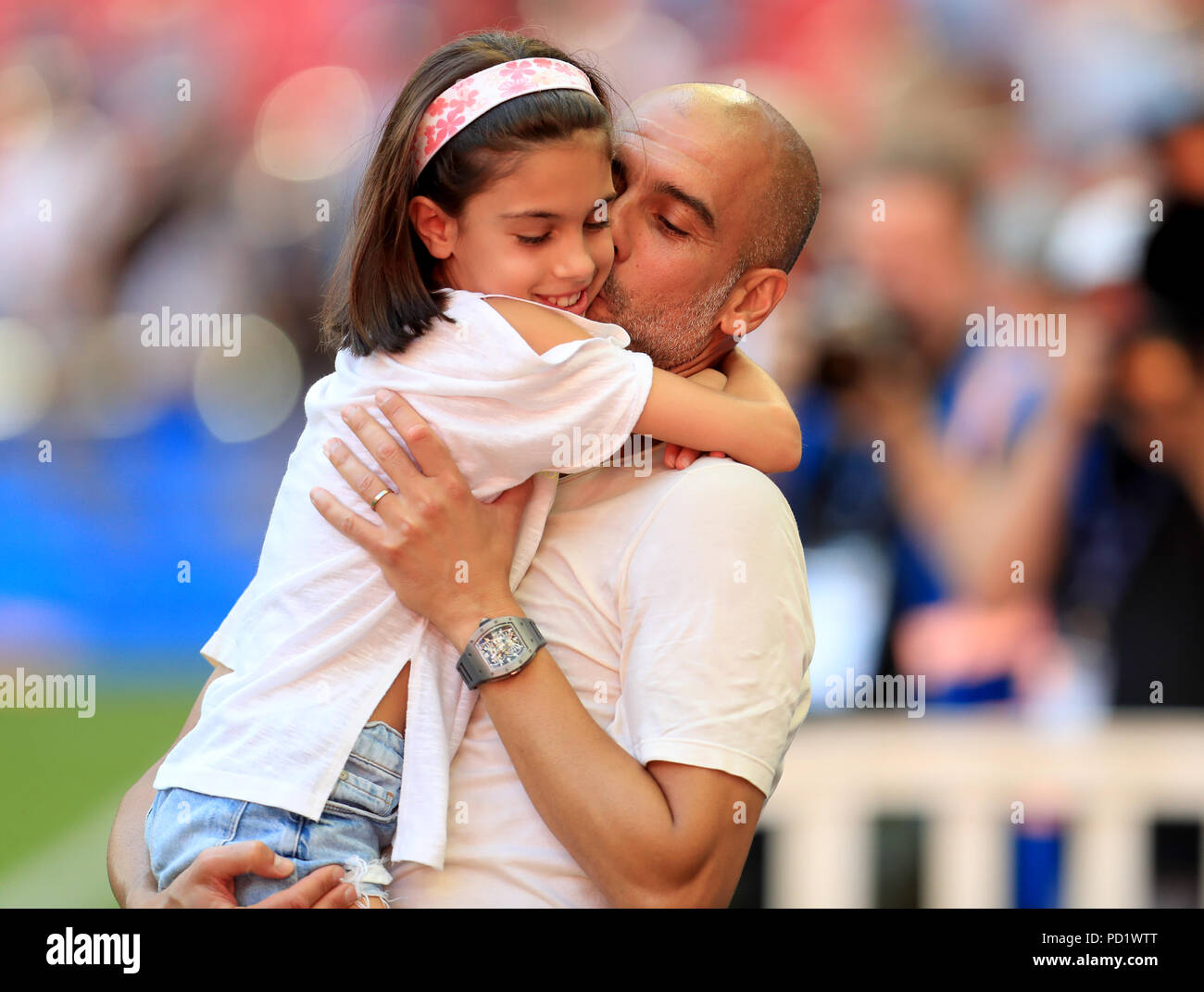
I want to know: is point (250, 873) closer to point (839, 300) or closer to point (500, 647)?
point (500, 647)

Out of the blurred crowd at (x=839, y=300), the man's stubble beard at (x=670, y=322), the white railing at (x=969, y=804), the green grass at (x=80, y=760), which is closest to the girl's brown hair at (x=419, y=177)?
the man's stubble beard at (x=670, y=322)

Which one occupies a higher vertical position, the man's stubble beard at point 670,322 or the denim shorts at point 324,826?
the man's stubble beard at point 670,322

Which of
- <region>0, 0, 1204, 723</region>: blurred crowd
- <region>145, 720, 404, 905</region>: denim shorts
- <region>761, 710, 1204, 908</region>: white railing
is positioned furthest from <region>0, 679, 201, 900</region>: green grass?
<region>145, 720, 404, 905</region>: denim shorts

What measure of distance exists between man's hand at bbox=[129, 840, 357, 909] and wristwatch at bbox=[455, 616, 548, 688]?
0.24m

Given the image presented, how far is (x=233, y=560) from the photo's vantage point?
466 centimetres

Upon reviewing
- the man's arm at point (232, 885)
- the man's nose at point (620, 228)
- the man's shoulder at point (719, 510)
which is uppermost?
the man's nose at point (620, 228)

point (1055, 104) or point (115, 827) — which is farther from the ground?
point (1055, 104)

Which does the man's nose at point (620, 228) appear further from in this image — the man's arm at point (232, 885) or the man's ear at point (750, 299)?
the man's arm at point (232, 885)

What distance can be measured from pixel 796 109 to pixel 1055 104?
938 millimetres

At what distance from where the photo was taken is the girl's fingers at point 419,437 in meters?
1.40

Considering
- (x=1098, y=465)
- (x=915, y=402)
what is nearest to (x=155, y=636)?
(x=915, y=402)

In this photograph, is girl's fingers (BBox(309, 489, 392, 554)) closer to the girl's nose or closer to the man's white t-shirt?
the man's white t-shirt

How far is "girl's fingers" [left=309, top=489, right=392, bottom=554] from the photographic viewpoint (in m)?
1.39
